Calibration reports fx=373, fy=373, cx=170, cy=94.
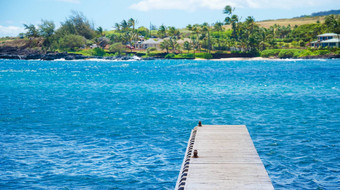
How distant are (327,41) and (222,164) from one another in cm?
17380

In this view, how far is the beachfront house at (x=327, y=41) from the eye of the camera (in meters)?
171

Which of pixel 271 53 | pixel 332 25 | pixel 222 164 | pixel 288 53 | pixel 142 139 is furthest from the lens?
pixel 332 25

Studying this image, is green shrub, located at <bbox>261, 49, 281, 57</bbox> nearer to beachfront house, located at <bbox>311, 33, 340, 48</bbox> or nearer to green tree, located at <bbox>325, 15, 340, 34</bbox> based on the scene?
beachfront house, located at <bbox>311, 33, 340, 48</bbox>

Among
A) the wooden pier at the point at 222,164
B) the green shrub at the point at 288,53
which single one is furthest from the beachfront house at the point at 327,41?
the wooden pier at the point at 222,164

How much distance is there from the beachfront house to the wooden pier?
168 meters

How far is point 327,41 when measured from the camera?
A: 17138 cm

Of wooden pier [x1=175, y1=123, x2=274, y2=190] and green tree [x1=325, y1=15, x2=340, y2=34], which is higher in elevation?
green tree [x1=325, y1=15, x2=340, y2=34]

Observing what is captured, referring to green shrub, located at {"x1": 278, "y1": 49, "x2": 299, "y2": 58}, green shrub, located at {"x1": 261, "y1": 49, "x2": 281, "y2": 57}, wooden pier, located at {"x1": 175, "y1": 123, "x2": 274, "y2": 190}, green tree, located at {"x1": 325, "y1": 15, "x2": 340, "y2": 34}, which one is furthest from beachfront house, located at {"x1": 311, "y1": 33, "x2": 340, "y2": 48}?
wooden pier, located at {"x1": 175, "y1": 123, "x2": 274, "y2": 190}

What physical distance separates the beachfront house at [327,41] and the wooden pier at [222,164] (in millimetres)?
168290

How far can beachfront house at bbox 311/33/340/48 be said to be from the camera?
17088 cm

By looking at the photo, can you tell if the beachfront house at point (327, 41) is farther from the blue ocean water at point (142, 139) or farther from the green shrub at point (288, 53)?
the blue ocean water at point (142, 139)

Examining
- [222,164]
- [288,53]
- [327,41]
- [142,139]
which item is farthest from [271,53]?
[222,164]

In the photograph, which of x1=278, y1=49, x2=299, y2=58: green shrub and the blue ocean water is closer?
the blue ocean water

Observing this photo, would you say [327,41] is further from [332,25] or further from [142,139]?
[142,139]
